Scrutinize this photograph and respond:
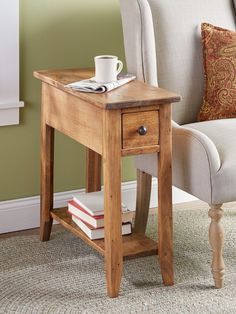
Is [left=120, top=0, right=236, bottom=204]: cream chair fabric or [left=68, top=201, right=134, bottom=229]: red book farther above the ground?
[left=120, top=0, right=236, bottom=204]: cream chair fabric

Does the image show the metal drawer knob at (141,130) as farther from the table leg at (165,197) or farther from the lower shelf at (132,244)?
the lower shelf at (132,244)

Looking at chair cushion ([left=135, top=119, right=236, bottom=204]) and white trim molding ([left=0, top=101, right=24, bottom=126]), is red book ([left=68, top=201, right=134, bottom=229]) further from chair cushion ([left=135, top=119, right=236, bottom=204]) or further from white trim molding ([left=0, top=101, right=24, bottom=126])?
white trim molding ([left=0, top=101, right=24, bottom=126])

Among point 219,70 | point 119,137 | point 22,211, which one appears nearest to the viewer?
point 119,137

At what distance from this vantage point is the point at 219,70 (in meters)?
2.85

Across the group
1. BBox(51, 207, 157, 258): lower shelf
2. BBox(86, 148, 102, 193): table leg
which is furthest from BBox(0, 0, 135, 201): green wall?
BBox(51, 207, 157, 258): lower shelf

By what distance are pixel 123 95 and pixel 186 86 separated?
0.57m

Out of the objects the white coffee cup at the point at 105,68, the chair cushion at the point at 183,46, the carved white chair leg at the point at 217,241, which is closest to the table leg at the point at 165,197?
the carved white chair leg at the point at 217,241

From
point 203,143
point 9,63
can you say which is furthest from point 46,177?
point 203,143

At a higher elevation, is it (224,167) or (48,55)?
(48,55)

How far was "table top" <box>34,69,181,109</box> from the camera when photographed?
2348 millimetres

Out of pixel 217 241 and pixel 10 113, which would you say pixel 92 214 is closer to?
pixel 217 241

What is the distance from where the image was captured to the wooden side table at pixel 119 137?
2.37m

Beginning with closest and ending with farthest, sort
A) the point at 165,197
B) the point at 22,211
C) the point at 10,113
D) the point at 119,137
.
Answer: the point at 119,137, the point at 165,197, the point at 10,113, the point at 22,211

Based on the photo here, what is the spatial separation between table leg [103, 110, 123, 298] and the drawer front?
3cm
